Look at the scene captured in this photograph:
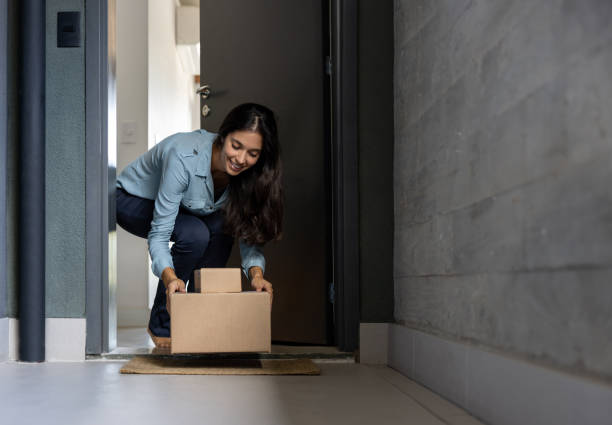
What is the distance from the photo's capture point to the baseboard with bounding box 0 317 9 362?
187 centimetres

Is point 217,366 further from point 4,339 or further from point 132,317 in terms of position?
point 132,317

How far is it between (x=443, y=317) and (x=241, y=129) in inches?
35.6

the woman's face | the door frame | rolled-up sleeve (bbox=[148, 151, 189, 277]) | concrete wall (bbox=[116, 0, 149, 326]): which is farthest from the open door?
concrete wall (bbox=[116, 0, 149, 326])

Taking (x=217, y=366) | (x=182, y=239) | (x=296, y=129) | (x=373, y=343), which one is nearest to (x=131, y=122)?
(x=296, y=129)

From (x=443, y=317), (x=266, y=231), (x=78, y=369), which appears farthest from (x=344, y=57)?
(x=78, y=369)

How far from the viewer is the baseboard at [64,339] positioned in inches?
76.5

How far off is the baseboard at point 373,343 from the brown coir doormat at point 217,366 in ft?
0.64

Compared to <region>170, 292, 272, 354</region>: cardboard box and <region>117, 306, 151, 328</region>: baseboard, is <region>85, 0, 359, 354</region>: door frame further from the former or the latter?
<region>117, 306, 151, 328</region>: baseboard

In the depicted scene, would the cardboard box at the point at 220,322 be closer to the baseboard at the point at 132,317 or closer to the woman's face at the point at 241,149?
the woman's face at the point at 241,149

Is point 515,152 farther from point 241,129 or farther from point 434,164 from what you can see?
point 241,129

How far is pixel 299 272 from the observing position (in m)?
2.44

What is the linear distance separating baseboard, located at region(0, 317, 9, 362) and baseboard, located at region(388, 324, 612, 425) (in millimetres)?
1344

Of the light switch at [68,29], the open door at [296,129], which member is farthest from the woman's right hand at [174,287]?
the light switch at [68,29]

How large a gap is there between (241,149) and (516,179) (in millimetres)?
1056
